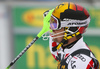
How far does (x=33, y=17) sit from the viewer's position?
27.2ft

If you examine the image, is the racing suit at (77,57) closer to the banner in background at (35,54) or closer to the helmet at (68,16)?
the helmet at (68,16)

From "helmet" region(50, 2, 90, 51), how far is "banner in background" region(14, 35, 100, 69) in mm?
4982

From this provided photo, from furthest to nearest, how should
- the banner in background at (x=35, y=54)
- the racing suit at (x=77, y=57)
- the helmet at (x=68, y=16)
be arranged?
1. the banner in background at (x=35, y=54)
2. the helmet at (x=68, y=16)
3. the racing suit at (x=77, y=57)

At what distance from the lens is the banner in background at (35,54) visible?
816 cm

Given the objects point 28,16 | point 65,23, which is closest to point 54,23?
point 65,23

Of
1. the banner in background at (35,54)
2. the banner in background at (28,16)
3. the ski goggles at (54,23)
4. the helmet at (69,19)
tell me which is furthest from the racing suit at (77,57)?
the banner in background at (28,16)

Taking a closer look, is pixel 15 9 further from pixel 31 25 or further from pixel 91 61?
pixel 91 61

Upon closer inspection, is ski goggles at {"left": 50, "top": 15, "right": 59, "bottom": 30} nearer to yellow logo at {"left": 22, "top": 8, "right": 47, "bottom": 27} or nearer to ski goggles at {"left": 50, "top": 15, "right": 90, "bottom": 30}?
ski goggles at {"left": 50, "top": 15, "right": 90, "bottom": 30}

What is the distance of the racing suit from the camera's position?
114 inches

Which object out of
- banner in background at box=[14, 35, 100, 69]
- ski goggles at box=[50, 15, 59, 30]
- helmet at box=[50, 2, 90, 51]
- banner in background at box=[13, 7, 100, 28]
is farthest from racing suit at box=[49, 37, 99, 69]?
banner in background at box=[13, 7, 100, 28]

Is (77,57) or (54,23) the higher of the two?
(54,23)

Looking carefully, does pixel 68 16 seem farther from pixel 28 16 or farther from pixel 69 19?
pixel 28 16

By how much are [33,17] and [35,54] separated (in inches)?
41.2

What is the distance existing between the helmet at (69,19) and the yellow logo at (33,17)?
5109 millimetres
